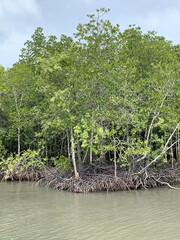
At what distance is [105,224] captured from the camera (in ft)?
20.2

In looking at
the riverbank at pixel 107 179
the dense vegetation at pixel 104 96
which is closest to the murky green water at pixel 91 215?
the riverbank at pixel 107 179

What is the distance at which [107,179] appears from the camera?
10.2m

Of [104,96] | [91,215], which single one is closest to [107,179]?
[104,96]

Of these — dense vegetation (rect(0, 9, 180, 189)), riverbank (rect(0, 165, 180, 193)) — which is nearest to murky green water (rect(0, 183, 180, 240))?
riverbank (rect(0, 165, 180, 193))

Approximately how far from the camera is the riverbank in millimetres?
10086

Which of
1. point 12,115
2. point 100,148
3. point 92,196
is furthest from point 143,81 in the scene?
point 12,115

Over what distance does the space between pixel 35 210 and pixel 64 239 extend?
8.33 feet

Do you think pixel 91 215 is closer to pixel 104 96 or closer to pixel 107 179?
pixel 107 179

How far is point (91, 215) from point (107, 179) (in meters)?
3.28

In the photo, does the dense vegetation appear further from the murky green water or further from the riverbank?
the murky green water

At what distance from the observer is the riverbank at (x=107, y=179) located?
1009cm

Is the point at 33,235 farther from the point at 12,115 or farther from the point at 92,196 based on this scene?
the point at 12,115

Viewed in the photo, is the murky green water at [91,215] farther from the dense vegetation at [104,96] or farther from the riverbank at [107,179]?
the dense vegetation at [104,96]

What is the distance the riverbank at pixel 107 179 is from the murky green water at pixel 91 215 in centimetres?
44
